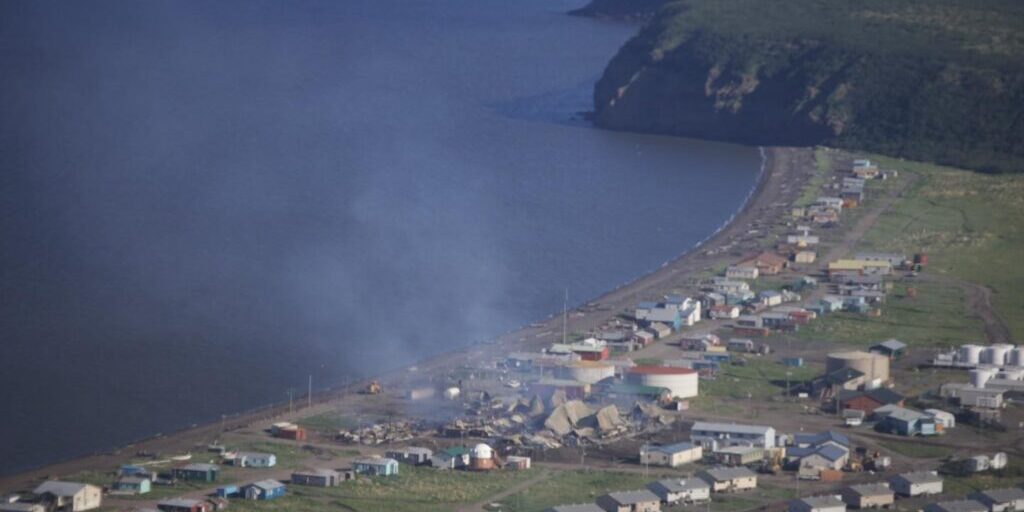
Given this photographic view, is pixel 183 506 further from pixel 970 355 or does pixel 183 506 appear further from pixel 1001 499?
pixel 970 355

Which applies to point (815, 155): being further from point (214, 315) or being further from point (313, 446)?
point (313, 446)

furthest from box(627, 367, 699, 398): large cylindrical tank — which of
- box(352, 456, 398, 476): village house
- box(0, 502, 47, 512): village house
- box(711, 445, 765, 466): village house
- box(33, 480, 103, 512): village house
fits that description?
box(0, 502, 47, 512): village house

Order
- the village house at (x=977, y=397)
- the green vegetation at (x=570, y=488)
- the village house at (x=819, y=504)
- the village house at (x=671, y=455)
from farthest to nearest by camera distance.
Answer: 1. the village house at (x=977, y=397)
2. the village house at (x=671, y=455)
3. the green vegetation at (x=570, y=488)
4. the village house at (x=819, y=504)

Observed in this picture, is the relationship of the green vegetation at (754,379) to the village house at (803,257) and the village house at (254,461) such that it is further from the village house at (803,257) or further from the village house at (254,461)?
the village house at (803,257)

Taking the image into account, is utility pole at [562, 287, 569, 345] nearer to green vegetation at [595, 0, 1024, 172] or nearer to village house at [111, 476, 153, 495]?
village house at [111, 476, 153, 495]

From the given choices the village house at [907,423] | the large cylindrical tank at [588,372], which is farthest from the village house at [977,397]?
the large cylindrical tank at [588,372]

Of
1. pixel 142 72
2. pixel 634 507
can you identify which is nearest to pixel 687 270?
pixel 634 507
